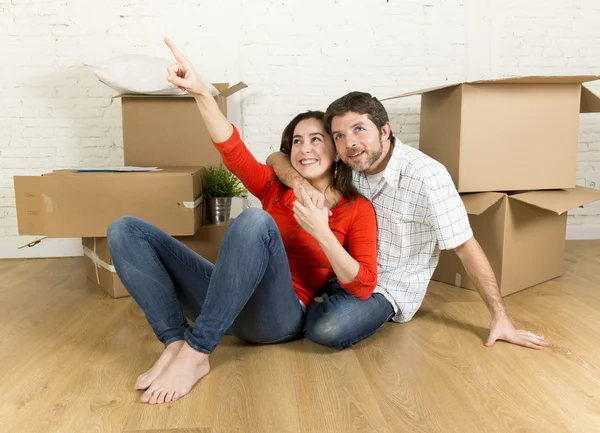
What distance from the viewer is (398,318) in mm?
2049

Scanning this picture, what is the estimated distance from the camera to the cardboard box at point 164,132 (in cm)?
268

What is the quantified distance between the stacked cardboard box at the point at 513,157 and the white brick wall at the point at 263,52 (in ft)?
2.77

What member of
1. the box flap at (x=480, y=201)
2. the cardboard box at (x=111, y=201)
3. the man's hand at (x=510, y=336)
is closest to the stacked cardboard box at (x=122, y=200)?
the cardboard box at (x=111, y=201)

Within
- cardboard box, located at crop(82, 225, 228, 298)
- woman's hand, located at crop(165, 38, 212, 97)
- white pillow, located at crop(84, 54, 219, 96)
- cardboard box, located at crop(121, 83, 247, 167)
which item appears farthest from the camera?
cardboard box, located at crop(121, 83, 247, 167)

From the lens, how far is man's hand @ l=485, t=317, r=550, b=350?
1831mm

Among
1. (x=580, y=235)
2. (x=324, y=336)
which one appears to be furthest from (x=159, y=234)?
(x=580, y=235)

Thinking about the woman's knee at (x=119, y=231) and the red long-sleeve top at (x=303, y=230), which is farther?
the red long-sleeve top at (x=303, y=230)

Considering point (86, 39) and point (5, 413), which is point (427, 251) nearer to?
point (5, 413)

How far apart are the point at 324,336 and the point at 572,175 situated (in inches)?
55.1

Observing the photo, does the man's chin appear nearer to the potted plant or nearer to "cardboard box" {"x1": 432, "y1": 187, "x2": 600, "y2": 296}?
"cardboard box" {"x1": 432, "y1": 187, "x2": 600, "y2": 296}

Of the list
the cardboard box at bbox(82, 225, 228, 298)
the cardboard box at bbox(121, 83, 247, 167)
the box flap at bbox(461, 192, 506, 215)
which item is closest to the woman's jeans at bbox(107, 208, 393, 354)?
the box flap at bbox(461, 192, 506, 215)

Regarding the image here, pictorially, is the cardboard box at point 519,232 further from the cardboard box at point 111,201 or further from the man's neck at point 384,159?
the cardboard box at point 111,201

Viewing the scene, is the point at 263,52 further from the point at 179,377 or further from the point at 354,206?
the point at 179,377

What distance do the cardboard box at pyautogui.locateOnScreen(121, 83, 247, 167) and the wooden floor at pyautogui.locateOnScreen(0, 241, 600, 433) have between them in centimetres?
76
